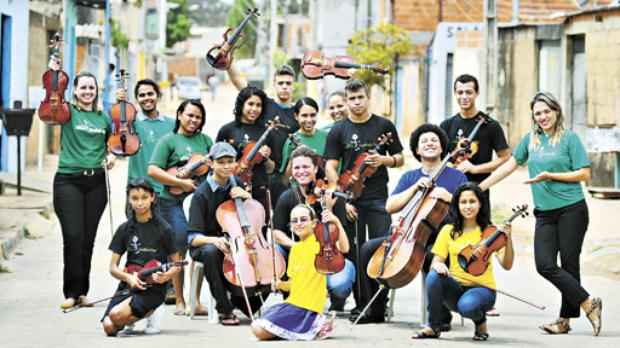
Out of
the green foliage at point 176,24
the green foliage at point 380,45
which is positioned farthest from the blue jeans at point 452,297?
the green foliage at point 176,24

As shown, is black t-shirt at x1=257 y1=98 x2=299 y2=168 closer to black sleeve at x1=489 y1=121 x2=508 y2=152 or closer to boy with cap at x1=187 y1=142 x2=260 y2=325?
boy with cap at x1=187 y1=142 x2=260 y2=325

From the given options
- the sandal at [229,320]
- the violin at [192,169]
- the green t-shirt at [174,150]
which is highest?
the green t-shirt at [174,150]

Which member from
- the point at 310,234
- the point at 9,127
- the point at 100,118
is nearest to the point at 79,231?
the point at 100,118

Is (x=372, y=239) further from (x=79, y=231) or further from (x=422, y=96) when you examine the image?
(x=422, y=96)

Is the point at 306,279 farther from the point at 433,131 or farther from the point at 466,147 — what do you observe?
the point at 466,147

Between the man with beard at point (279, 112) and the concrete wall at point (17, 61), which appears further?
the concrete wall at point (17, 61)

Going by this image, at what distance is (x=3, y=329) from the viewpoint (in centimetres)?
976

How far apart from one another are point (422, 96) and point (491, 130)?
30.1 metres

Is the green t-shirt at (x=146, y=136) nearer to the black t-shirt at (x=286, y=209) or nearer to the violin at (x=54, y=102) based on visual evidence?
the violin at (x=54, y=102)

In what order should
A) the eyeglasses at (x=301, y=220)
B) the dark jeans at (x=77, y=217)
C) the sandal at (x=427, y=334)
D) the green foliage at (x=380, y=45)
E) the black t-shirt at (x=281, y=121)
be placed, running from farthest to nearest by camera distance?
the green foliage at (x=380, y=45)
the black t-shirt at (x=281, y=121)
the dark jeans at (x=77, y=217)
the eyeglasses at (x=301, y=220)
the sandal at (x=427, y=334)

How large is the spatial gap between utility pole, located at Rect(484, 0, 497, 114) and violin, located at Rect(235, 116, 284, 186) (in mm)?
14285

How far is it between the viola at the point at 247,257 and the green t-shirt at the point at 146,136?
1372mm

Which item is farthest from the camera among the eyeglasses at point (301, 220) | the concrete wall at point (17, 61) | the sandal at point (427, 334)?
the concrete wall at point (17, 61)

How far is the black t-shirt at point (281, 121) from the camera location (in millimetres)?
11297
